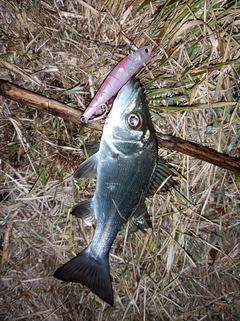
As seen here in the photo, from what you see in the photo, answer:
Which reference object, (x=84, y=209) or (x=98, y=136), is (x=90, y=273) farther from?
(x=98, y=136)

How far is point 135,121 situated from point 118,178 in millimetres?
470

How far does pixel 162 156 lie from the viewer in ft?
8.87

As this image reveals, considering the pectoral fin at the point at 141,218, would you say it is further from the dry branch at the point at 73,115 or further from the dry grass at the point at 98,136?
the dry branch at the point at 73,115

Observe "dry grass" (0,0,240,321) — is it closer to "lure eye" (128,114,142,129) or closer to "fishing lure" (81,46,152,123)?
"fishing lure" (81,46,152,123)

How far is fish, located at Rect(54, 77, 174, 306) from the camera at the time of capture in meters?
1.98

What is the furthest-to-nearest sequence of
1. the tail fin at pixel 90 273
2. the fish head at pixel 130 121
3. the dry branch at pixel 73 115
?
the tail fin at pixel 90 273 → the dry branch at pixel 73 115 → the fish head at pixel 130 121

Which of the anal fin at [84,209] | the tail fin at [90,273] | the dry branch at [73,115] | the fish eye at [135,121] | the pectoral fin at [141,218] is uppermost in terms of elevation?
the fish eye at [135,121]

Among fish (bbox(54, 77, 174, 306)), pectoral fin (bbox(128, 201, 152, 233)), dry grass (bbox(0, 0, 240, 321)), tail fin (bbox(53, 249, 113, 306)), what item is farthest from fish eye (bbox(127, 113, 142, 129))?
tail fin (bbox(53, 249, 113, 306))

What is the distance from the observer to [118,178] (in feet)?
7.06

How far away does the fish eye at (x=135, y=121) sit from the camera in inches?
78.0

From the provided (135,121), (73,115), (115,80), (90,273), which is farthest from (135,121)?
(90,273)

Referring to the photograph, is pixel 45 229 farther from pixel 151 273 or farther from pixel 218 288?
pixel 218 288

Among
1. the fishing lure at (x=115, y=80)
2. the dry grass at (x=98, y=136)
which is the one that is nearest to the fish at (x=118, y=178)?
the fishing lure at (x=115, y=80)

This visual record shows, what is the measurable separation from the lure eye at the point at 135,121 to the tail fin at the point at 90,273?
3.75 feet
